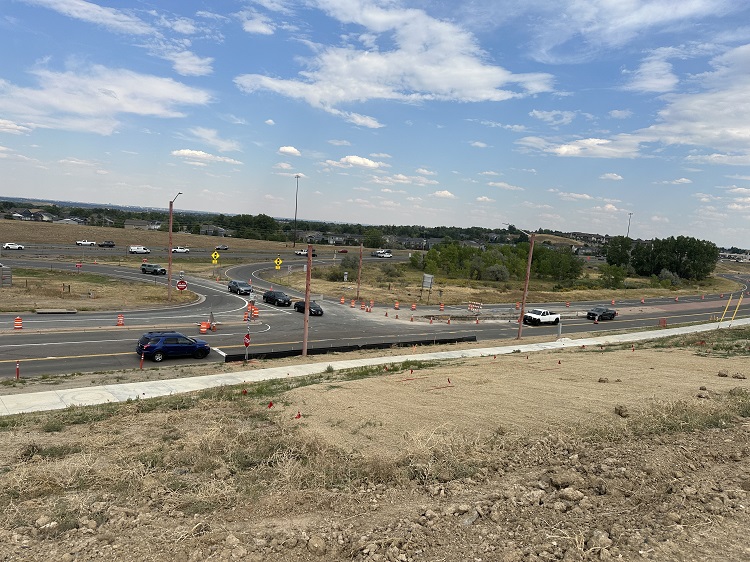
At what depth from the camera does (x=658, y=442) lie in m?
11.0

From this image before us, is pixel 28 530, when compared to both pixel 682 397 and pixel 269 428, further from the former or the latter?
pixel 682 397

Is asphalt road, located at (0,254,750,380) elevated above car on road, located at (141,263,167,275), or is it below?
below

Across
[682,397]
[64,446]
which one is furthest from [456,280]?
[64,446]

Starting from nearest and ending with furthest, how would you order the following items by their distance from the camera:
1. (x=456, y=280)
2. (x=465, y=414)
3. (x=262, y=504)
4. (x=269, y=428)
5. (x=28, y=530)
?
(x=28, y=530) → (x=262, y=504) → (x=269, y=428) → (x=465, y=414) → (x=456, y=280)

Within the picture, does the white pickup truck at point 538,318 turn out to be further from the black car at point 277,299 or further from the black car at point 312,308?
the black car at point 277,299

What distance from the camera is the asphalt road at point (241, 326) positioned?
78.7ft

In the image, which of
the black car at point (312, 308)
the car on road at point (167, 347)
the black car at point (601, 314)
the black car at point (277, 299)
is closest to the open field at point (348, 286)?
the black car at point (277, 299)

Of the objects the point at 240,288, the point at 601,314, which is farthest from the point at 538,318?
the point at 240,288

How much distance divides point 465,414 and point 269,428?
5.35 meters

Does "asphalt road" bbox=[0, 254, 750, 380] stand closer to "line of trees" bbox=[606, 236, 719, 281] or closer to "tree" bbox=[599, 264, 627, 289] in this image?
"tree" bbox=[599, 264, 627, 289]

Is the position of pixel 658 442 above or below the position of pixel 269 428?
above

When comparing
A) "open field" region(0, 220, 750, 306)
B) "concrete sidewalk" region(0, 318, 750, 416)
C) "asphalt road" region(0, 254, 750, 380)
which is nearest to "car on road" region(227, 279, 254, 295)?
"asphalt road" region(0, 254, 750, 380)

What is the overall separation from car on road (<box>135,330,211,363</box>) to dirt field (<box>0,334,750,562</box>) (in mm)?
8655

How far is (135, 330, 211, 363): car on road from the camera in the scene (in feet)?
78.9
